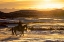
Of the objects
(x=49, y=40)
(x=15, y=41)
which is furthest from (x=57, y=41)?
(x=15, y=41)

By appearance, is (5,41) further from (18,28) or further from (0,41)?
(18,28)

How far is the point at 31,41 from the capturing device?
23.4m

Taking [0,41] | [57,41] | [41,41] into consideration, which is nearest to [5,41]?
[0,41]

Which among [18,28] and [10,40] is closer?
[10,40]

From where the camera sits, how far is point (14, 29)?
28.5m

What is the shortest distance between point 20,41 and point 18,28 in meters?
4.91

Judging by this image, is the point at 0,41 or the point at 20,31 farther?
the point at 20,31

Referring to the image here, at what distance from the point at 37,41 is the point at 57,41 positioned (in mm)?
2104

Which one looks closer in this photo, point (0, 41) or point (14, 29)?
point (0, 41)

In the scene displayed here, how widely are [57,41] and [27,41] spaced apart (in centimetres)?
315

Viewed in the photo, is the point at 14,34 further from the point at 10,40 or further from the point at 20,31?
the point at 10,40

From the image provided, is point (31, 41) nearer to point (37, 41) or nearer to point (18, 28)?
point (37, 41)

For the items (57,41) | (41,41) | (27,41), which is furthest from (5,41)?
(57,41)

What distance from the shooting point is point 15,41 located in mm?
23609
